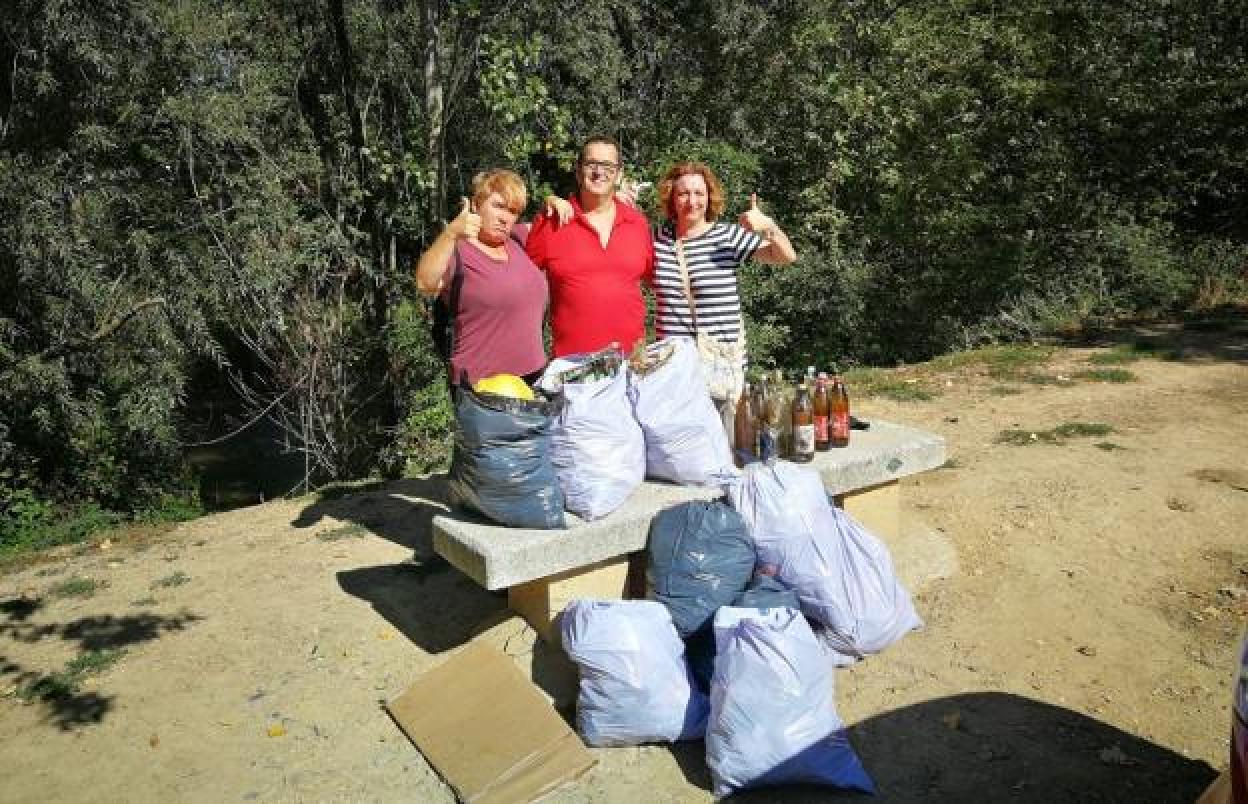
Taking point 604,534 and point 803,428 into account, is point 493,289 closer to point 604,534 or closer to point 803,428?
point 604,534

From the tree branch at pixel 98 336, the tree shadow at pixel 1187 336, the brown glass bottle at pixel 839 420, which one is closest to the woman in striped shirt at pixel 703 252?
the brown glass bottle at pixel 839 420

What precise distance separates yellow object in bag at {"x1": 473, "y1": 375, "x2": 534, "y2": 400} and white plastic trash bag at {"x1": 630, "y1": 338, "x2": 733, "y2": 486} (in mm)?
427

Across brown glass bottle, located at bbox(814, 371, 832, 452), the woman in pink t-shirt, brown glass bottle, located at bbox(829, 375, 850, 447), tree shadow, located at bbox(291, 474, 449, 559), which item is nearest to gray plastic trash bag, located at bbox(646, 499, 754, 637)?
brown glass bottle, located at bbox(814, 371, 832, 452)

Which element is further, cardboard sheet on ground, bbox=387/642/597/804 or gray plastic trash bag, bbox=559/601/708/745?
gray plastic trash bag, bbox=559/601/708/745

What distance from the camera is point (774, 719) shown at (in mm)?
2990

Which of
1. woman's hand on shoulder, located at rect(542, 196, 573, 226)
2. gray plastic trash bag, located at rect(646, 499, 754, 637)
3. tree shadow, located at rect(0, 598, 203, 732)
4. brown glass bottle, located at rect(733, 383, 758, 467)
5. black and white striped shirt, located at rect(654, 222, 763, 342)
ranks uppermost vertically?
woman's hand on shoulder, located at rect(542, 196, 573, 226)

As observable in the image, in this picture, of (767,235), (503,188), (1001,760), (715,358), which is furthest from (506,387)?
(1001,760)

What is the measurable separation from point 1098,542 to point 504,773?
3.30 metres

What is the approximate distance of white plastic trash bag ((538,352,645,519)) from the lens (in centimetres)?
350

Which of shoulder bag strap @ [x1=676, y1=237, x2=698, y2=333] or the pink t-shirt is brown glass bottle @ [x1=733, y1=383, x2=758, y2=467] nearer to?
shoulder bag strap @ [x1=676, y1=237, x2=698, y2=333]

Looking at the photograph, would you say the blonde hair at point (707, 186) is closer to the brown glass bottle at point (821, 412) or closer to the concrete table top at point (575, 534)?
the brown glass bottle at point (821, 412)

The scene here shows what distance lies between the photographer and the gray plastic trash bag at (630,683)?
126 inches

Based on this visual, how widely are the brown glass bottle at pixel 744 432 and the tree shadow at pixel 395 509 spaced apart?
1843 millimetres

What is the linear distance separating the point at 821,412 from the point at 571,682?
1.57 metres
